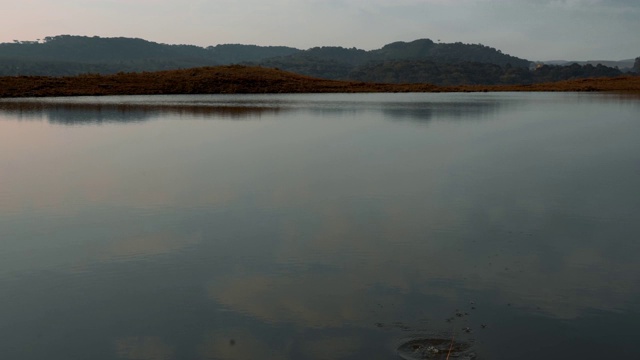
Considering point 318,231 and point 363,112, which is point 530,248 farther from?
point 363,112

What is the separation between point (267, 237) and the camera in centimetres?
1246

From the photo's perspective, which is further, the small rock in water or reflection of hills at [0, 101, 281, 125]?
reflection of hills at [0, 101, 281, 125]

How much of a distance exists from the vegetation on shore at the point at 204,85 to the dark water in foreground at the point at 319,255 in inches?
2377

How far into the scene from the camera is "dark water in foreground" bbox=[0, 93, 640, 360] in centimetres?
788

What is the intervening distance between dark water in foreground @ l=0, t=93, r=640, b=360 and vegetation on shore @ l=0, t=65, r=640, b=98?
60377 millimetres

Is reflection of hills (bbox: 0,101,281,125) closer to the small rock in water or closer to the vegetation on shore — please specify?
the vegetation on shore

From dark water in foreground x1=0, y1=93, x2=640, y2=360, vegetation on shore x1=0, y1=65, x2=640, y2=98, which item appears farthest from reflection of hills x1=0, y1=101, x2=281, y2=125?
vegetation on shore x1=0, y1=65, x2=640, y2=98

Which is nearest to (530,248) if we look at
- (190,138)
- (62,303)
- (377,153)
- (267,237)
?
(267,237)

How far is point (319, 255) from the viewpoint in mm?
11297

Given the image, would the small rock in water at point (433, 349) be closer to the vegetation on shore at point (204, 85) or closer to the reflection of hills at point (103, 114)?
the reflection of hills at point (103, 114)

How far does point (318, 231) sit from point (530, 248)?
13.3ft

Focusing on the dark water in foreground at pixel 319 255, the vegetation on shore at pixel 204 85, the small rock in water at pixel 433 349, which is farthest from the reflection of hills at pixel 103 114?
the small rock in water at pixel 433 349

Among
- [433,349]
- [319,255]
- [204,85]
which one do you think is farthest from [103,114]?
[204,85]

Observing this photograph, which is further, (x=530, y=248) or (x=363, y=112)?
(x=363, y=112)
